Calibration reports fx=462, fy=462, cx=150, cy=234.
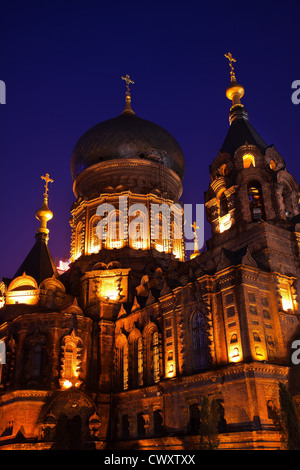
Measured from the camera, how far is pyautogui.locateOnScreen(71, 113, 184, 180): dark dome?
38656 mm

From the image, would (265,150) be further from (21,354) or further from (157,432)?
(21,354)

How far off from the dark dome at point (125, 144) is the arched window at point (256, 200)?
1295cm

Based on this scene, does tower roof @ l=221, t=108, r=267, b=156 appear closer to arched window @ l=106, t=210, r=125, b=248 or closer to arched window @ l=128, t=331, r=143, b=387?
arched window @ l=106, t=210, r=125, b=248

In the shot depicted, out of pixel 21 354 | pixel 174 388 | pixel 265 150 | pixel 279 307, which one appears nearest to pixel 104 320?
pixel 21 354

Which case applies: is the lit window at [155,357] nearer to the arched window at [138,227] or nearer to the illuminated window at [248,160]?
the arched window at [138,227]

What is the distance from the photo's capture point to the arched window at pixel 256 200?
27.0m

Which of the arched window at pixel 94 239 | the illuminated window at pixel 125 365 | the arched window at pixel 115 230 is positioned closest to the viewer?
the illuminated window at pixel 125 365

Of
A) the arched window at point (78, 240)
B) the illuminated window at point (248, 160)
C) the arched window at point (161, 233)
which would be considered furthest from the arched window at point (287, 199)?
the arched window at point (78, 240)

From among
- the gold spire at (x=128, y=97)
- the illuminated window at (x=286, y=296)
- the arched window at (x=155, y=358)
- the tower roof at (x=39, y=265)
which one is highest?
the gold spire at (x=128, y=97)

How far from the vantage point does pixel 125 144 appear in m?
38.6

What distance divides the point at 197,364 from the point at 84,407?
756 cm

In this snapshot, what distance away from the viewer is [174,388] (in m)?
23.4
